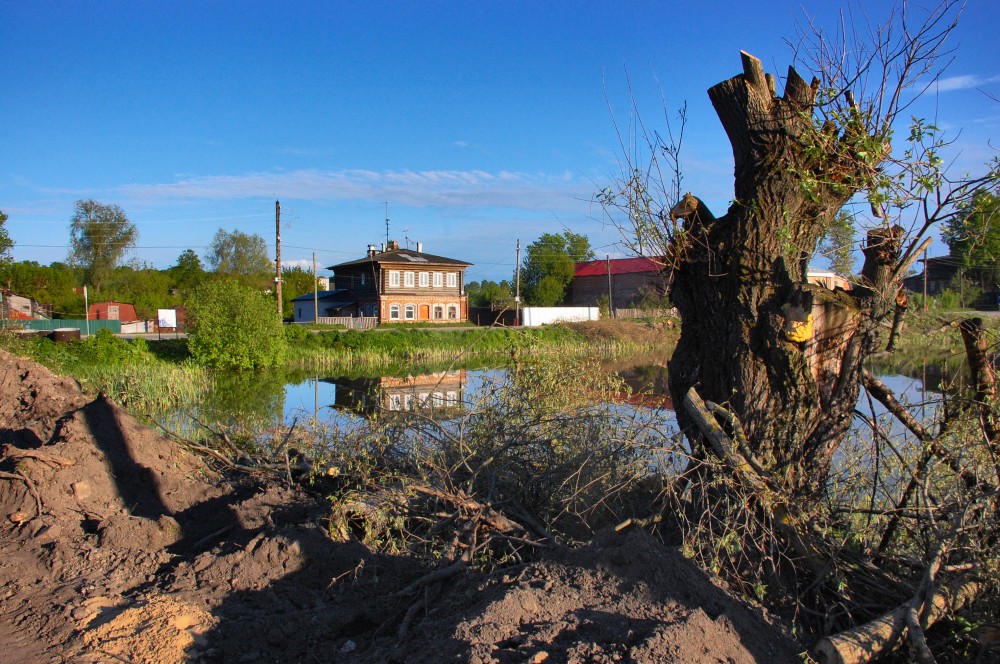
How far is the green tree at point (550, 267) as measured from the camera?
217 feet

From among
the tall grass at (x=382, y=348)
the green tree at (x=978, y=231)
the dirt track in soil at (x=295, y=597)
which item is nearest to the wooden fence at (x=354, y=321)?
the tall grass at (x=382, y=348)

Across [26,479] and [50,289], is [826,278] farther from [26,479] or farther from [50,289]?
[50,289]

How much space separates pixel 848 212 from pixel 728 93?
126 centimetres

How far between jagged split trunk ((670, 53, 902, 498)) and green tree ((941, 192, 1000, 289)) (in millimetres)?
365

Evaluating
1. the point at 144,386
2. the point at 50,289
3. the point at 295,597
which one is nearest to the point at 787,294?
the point at 295,597

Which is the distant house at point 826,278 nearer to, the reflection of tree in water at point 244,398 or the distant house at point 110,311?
the reflection of tree in water at point 244,398

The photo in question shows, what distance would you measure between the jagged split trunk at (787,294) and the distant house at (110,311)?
210ft

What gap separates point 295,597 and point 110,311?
214 feet

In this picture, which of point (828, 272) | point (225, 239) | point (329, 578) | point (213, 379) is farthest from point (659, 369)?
point (225, 239)

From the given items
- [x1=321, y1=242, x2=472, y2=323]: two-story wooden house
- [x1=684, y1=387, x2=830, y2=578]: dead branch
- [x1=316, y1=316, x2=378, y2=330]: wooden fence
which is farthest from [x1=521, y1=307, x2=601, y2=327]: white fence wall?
[x1=684, y1=387, x2=830, y2=578]: dead branch

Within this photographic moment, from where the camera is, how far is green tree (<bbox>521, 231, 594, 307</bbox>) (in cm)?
6612

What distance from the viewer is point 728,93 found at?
532 cm

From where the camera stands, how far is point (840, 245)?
5309 millimetres

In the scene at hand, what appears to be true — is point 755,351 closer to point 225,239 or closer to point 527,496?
point 527,496
